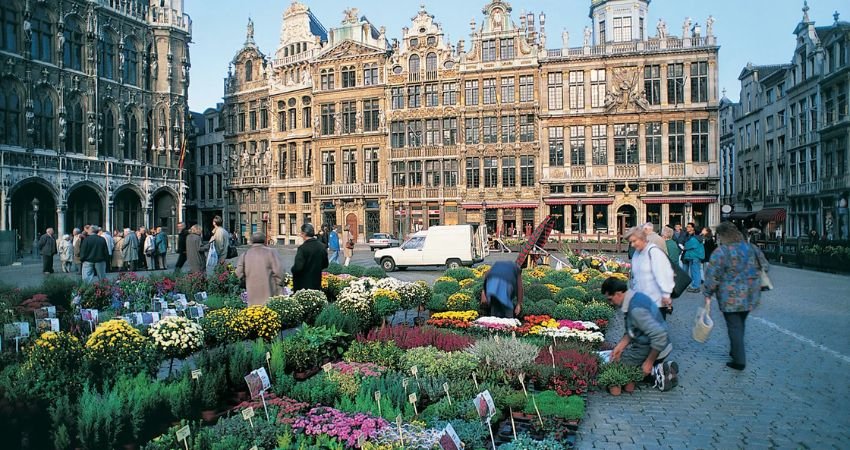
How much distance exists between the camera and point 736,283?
27.7ft

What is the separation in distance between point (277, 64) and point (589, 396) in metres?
55.0

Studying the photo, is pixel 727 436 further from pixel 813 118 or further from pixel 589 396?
pixel 813 118

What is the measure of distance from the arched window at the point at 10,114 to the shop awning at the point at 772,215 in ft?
178

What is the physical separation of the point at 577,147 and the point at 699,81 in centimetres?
1000

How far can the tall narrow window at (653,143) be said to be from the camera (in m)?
44.1

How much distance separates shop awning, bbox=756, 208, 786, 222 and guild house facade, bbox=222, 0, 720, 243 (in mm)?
6110

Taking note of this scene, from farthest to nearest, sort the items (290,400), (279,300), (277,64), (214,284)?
1. (277,64)
2. (214,284)
3. (279,300)
4. (290,400)

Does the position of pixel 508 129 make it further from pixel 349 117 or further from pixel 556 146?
pixel 349 117

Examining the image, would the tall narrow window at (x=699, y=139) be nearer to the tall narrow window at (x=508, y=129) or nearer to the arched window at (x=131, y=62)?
the tall narrow window at (x=508, y=129)

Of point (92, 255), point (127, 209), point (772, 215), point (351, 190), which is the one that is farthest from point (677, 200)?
point (127, 209)

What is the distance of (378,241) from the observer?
42844 millimetres

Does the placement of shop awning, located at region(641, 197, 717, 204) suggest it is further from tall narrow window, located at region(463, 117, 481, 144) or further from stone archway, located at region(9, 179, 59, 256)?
stone archway, located at region(9, 179, 59, 256)

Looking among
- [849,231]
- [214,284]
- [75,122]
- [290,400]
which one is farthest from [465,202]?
[290,400]

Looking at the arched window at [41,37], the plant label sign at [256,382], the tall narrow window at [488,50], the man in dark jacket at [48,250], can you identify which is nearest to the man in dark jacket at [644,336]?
the plant label sign at [256,382]
